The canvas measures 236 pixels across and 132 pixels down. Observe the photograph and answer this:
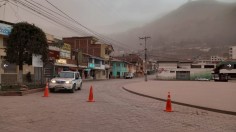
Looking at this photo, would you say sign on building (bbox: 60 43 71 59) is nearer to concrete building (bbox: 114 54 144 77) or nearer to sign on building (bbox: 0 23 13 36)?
sign on building (bbox: 0 23 13 36)

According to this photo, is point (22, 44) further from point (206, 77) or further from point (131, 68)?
point (131, 68)

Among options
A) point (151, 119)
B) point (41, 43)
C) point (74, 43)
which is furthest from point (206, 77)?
point (151, 119)

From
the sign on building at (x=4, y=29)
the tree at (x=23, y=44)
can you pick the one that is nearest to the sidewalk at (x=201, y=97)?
the tree at (x=23, y=44)

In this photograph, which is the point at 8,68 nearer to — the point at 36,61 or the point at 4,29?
the point at 4,29

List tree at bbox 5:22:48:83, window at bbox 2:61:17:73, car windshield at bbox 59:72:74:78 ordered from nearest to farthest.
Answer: tree at bbox 5:22:48:83
car windshield at bbox 59:72:74:78
window at bbox 2:61:17:73

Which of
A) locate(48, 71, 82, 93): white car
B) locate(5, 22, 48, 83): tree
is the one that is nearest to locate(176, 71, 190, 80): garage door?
locate(48, 71, 82, 93): white car

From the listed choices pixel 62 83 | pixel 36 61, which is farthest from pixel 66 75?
pixel 36 61

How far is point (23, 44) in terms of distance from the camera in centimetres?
2338

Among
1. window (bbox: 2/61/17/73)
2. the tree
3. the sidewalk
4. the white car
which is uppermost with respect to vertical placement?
the tree

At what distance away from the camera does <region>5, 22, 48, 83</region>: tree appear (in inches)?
916

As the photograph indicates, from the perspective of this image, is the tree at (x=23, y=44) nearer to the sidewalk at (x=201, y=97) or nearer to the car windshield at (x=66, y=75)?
the car windshield at (x=66, y=75)

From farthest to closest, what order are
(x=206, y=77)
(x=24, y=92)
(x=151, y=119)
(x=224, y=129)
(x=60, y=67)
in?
(x=206, y=77), (x=60, y=67), (x=24, y=92), (x=151, y=119), (x=224, y=129)

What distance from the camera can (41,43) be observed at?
2445cm

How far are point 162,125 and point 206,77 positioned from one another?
288ft
